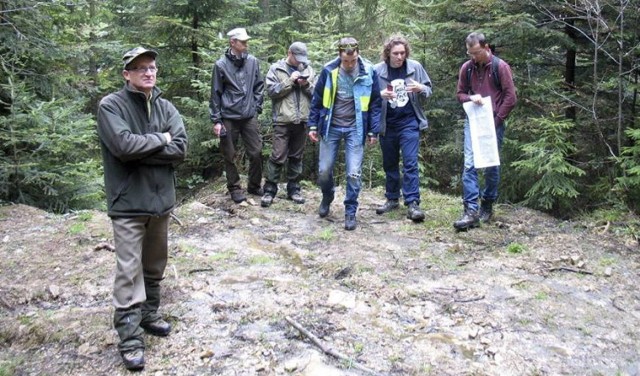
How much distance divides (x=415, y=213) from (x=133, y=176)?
4388 mm

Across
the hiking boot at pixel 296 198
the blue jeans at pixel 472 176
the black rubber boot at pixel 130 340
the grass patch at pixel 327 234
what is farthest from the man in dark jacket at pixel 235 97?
the black rubber boot at pixel 130 340

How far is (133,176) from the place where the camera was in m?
3.56

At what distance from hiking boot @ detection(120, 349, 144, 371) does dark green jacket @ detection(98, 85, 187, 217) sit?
38.2 inches

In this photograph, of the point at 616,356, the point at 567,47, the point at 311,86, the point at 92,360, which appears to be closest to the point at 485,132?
the point at 311,86

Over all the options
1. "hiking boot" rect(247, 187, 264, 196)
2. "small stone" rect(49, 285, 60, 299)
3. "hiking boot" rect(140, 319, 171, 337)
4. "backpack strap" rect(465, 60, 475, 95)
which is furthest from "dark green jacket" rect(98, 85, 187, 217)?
"hiking boot" rect(247, 187, 264, 196)

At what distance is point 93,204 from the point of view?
9656 mm

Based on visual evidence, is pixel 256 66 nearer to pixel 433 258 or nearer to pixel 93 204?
pixel 433 258

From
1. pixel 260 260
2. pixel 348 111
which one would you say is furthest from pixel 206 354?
pixel 348 111

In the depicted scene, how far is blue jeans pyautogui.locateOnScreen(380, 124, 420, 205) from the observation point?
693 centimetres

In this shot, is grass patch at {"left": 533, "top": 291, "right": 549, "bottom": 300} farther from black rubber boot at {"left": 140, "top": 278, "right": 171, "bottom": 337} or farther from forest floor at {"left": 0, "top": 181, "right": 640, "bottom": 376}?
black rubber boot at {"left": 140, "top": 278, "right": 171, "bottom": 337}

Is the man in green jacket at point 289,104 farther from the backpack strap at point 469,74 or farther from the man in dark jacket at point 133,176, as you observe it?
the man in dark jacket at point 133,176

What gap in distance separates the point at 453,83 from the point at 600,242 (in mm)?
5821

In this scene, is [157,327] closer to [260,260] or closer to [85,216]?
[260,260]

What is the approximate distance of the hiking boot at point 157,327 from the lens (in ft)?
12.9
